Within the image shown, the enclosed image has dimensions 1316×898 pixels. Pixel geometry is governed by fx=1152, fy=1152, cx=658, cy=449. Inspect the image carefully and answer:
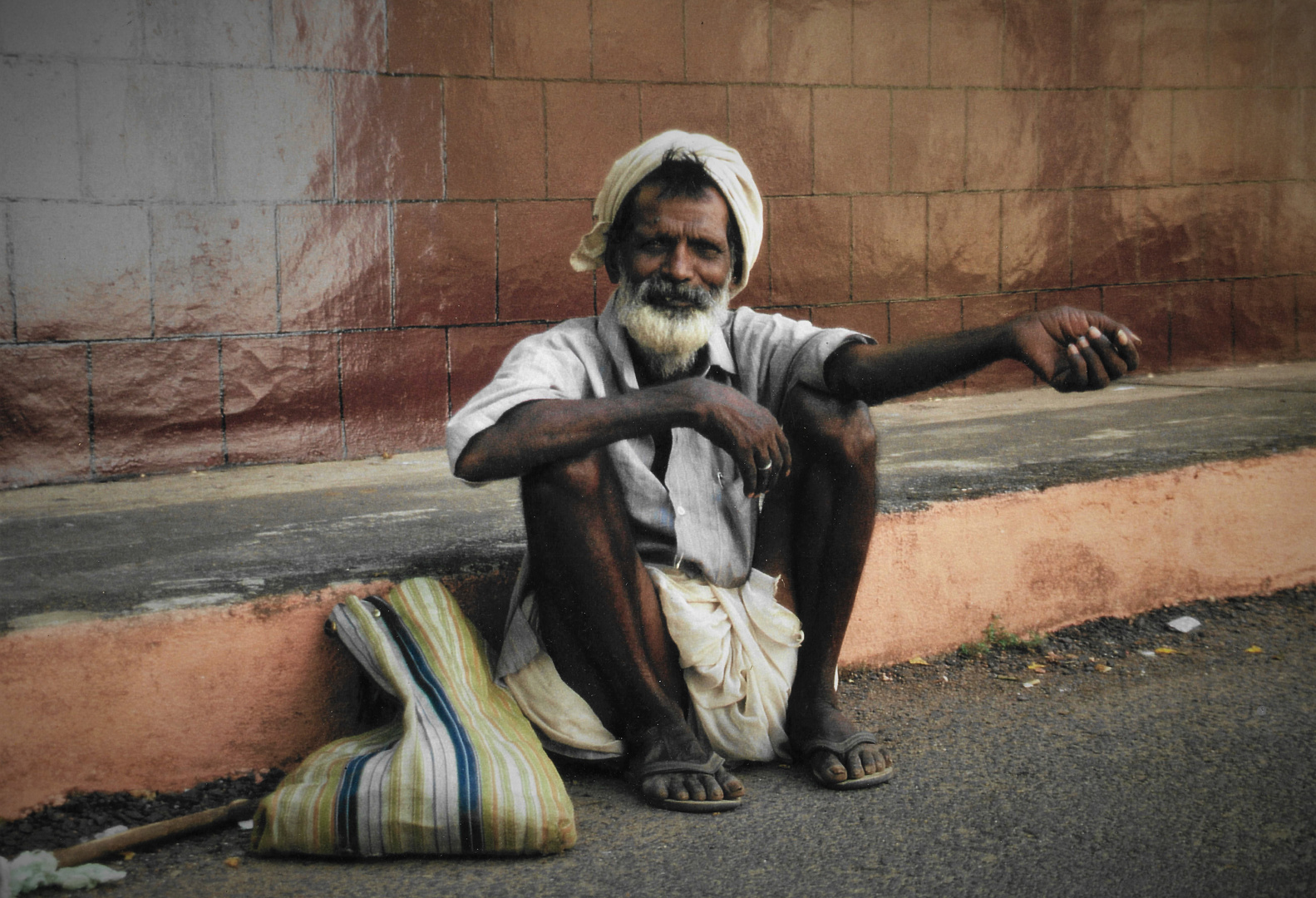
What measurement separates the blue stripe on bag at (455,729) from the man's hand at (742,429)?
2.33ft

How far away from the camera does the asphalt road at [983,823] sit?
1938mm

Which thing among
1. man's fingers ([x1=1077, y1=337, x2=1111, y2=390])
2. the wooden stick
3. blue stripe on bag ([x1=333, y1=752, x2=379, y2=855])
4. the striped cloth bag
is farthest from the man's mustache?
the wooden stick

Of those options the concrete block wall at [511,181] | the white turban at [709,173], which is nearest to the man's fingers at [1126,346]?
the white turban at [709,173]

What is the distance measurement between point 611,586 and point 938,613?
129cm

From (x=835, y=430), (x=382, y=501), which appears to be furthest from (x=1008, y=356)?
(x=382, y=501)

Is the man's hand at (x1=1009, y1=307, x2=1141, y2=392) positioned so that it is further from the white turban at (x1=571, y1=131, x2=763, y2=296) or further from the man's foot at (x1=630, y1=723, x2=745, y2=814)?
the man's foot at (x1=630, y1=723, x2=745, y2=814)

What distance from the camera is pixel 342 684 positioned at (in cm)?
248

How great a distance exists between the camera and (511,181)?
4535 mm

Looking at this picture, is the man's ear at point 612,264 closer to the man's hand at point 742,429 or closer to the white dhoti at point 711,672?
the man's hand at point 742,429

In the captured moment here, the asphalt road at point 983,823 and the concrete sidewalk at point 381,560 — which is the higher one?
the concrete sidewalk at point 381,560

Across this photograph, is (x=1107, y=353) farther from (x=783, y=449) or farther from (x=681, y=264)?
(x=681, y=264)

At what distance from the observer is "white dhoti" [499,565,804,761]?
2379 mm

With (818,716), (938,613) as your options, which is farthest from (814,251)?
(818,716)

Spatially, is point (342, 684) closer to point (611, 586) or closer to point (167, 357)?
point (611, 586)
